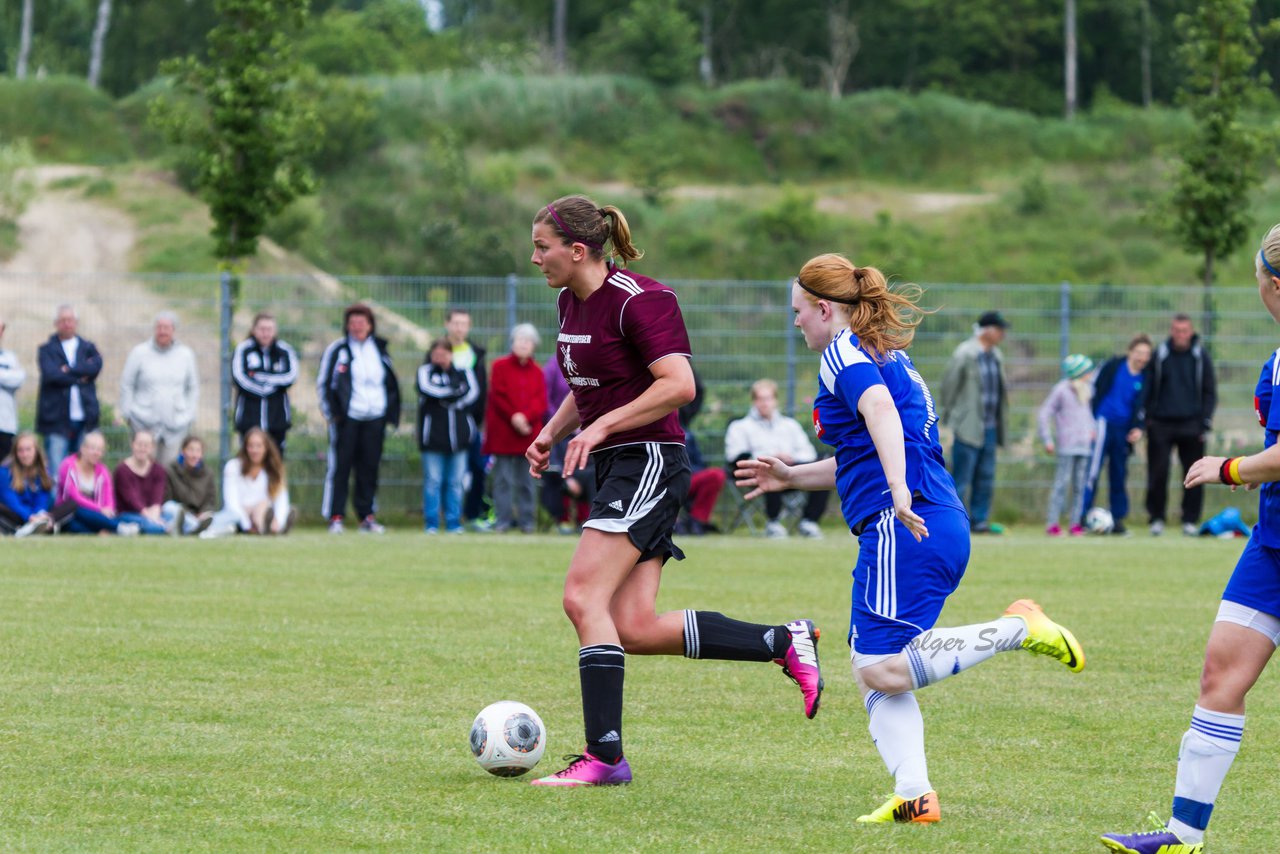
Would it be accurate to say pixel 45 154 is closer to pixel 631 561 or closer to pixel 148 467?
pixel 148 467

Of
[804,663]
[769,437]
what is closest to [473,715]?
[804,663]

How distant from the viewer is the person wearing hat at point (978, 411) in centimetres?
1784

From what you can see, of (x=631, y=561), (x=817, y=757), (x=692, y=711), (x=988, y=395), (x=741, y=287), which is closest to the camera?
(x=631, y=561)

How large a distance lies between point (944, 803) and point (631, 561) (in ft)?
4.34

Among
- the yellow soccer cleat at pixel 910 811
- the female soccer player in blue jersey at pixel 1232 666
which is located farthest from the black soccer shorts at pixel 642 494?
the female soccer player in blue jersey at pixel 1232 666

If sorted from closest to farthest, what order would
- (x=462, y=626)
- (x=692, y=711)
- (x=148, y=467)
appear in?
(x=692, y=711) < (x=462, y=626) < (x=148, y=467)

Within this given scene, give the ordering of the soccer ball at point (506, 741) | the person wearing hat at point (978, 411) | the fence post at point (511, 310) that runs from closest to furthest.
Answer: the soccer ball at point (506, 741)
the person wearing hat at point (978, 411)
the fence post at point (511, 310)

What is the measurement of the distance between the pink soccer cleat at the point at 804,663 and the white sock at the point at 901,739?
2.80 feet

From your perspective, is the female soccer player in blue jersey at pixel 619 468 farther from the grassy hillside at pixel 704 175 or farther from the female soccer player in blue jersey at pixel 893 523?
the grassy hillside at pixel 704 175

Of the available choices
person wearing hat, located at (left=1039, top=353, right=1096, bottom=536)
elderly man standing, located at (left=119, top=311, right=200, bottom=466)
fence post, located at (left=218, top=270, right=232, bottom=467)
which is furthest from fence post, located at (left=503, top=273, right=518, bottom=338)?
person wearing hat, located at (left=1039, top=353, right=1096, bottom=536)

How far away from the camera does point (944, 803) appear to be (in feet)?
17.7

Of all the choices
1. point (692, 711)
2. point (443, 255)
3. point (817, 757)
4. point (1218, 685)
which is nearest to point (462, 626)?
point (692, 711)

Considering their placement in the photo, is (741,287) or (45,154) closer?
(741,287)

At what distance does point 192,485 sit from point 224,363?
91.7 inches
